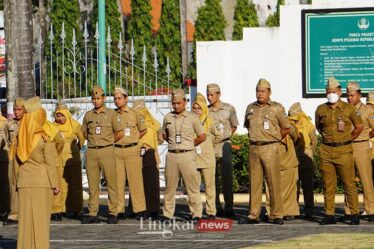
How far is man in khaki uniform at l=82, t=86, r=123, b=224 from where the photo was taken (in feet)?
72.6

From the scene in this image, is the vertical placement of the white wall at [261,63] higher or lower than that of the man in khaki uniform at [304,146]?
higher

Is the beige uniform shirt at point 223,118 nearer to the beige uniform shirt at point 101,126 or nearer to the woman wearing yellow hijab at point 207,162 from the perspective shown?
the woman wearing yellow hijab at point 207,162

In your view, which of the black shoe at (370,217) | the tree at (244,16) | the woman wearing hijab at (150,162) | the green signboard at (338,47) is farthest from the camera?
the tree at (244,16)

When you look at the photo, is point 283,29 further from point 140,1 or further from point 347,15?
point 140,1

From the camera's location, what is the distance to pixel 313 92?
89.7ft

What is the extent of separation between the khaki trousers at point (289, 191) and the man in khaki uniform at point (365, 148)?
100 cm

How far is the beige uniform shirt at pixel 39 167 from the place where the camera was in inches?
678

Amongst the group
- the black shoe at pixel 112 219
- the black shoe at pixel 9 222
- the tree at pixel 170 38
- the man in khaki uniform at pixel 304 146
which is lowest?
the black shoe at pixel 9 222

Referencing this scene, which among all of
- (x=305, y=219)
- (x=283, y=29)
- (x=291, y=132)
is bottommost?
(x=305, y=219)

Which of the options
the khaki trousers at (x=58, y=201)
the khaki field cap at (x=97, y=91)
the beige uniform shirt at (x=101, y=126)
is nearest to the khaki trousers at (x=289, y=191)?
the beige uniform shirt at (x=101, y=126)

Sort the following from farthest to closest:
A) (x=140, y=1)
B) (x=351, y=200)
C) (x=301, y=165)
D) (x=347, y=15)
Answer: (x=140, y=1) → (x=347, y=15) → (x=301, y=165) → (x=351, y=200)

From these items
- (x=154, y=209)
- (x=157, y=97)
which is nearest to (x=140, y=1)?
(x=157, y=97)

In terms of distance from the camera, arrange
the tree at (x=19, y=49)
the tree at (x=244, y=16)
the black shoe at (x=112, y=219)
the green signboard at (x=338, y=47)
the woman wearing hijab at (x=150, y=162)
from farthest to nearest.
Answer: the tree at (x=244, y=16)
the tree at (x=19, y=49)
the green signboard at (x=338, y=47)
the woman wearing hijab at (x=150, y=162)
the black shoe at (x=112, y=219)

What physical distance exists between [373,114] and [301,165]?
5.11 feet
